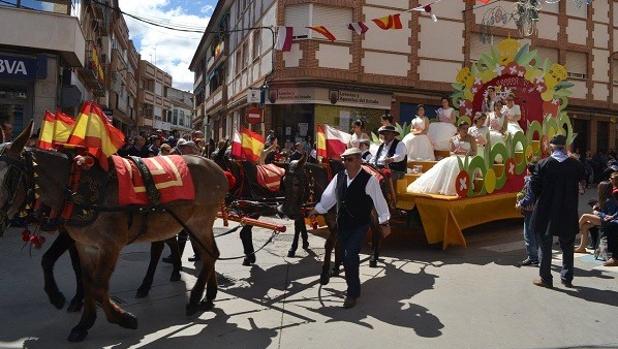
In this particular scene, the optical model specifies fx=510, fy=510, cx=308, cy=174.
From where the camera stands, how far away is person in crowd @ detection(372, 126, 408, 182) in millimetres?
8641

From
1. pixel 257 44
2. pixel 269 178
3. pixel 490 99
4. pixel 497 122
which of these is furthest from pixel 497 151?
pixel 257 44

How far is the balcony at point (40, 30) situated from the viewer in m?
14.5

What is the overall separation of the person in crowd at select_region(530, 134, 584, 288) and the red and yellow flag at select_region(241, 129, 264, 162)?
13.4ft

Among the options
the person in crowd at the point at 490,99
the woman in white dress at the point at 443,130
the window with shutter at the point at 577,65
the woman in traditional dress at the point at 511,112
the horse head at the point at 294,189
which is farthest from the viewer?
the window with shutter at the point at 577,65

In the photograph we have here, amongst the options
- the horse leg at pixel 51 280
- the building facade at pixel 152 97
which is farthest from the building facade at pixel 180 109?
the horse leg at pixel 51 280

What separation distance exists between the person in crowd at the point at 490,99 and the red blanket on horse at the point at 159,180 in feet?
31.1

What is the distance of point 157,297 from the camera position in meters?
6.06

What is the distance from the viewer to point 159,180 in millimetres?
4945

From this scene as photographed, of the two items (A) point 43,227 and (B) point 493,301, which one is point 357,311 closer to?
(B) point 493,301

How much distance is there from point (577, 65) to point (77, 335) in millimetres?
26960

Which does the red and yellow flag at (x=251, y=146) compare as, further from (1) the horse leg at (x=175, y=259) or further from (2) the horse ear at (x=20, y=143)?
(2) the horse ear at (x=20, y=143)

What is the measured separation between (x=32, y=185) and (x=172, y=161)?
138 cm

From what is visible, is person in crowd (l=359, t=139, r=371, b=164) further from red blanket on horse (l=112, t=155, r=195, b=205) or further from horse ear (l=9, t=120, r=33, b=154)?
horse ear (l=9, t=120, r=33, b=154)

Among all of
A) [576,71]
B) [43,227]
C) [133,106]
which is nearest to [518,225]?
[43,227]
